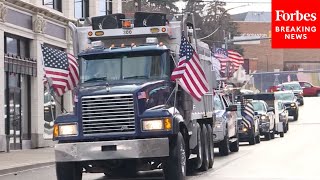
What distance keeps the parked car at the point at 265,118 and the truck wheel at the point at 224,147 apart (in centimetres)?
906

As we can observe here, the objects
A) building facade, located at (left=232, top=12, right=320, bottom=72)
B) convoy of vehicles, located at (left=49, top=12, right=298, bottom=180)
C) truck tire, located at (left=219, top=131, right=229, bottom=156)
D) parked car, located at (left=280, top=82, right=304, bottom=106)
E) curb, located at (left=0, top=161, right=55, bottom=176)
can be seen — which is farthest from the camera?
building facade, located at (left=232, top=12, right=320, bottom=72)

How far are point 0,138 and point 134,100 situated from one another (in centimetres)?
1442

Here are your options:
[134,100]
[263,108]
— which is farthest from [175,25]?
[263,108]

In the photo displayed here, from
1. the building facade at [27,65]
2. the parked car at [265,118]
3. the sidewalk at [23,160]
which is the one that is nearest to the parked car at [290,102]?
the parked car at [265,118]

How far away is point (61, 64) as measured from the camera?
1504 cm

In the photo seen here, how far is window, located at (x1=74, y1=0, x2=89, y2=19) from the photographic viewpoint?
35403mm

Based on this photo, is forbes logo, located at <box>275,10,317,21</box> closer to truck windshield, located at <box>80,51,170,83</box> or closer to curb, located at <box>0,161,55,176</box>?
curb, located at <box>0,161,55,176</box>

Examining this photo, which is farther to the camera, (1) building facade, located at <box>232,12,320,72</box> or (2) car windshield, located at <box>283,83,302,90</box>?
(1) building facade, located at <box>232,12,320,72</box>

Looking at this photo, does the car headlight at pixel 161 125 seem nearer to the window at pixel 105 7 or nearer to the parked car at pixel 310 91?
the window at pixel 105 7

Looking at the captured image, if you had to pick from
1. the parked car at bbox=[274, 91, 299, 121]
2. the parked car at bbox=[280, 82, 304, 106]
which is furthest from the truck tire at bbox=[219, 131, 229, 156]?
the parked car at bbox=[280, 82, 304, 106]

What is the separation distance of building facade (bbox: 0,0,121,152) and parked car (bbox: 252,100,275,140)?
9.09 m

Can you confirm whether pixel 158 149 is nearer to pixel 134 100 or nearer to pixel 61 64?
pixel 134 100

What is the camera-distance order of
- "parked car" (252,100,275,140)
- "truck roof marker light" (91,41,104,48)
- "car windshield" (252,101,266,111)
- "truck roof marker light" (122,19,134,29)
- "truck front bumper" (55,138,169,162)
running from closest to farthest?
"truck front bumper" (55,138,169,162)
"truck roof marker light" (91,41,104,48)
"truck roof marker light" (122,19,134,29)
"parked car" (252,100,275,140)
"car windshield" (252,101,266,111)

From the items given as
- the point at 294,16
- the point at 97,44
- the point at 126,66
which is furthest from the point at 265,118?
the point at 126,66
